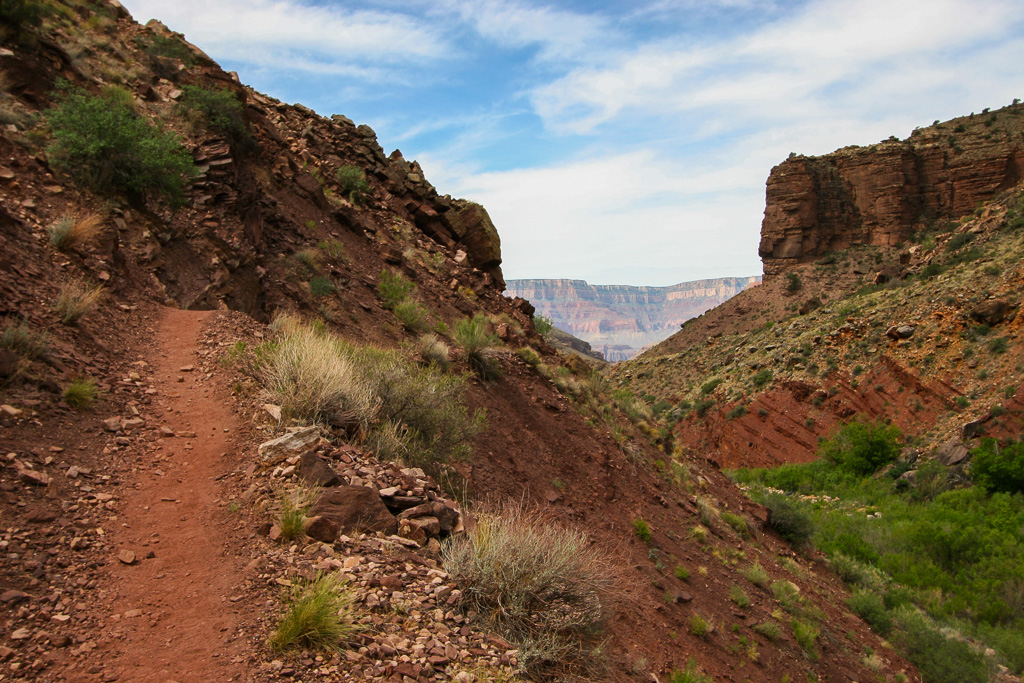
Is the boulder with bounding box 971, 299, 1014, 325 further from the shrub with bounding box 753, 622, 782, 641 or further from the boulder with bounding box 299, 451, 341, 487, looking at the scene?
the boulder with bounding box 299, 451, 341, 487

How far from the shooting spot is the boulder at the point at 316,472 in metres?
4.75

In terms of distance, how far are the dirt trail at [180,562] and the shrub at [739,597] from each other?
7.52 metres

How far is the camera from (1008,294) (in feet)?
89.9

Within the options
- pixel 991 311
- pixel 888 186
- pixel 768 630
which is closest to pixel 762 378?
pixel 991 311

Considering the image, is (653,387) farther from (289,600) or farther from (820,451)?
(289,600)

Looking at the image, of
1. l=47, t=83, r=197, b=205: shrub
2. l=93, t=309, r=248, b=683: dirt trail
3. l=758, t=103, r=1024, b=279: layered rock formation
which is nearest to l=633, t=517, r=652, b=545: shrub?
l=93, t=309, r=248, b=683: dirt trail

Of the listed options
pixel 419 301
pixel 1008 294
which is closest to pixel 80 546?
pixel 419 301

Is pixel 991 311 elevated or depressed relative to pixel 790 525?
elevated

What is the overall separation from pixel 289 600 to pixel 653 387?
46588mm

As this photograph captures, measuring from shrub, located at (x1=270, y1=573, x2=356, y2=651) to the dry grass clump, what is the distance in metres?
2.28

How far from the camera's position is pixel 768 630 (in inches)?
337

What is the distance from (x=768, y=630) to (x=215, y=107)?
46.9ft

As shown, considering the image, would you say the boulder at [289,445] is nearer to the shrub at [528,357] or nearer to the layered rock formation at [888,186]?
the shrub at [528,357]

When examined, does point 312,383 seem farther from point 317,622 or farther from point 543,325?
point 543,325
